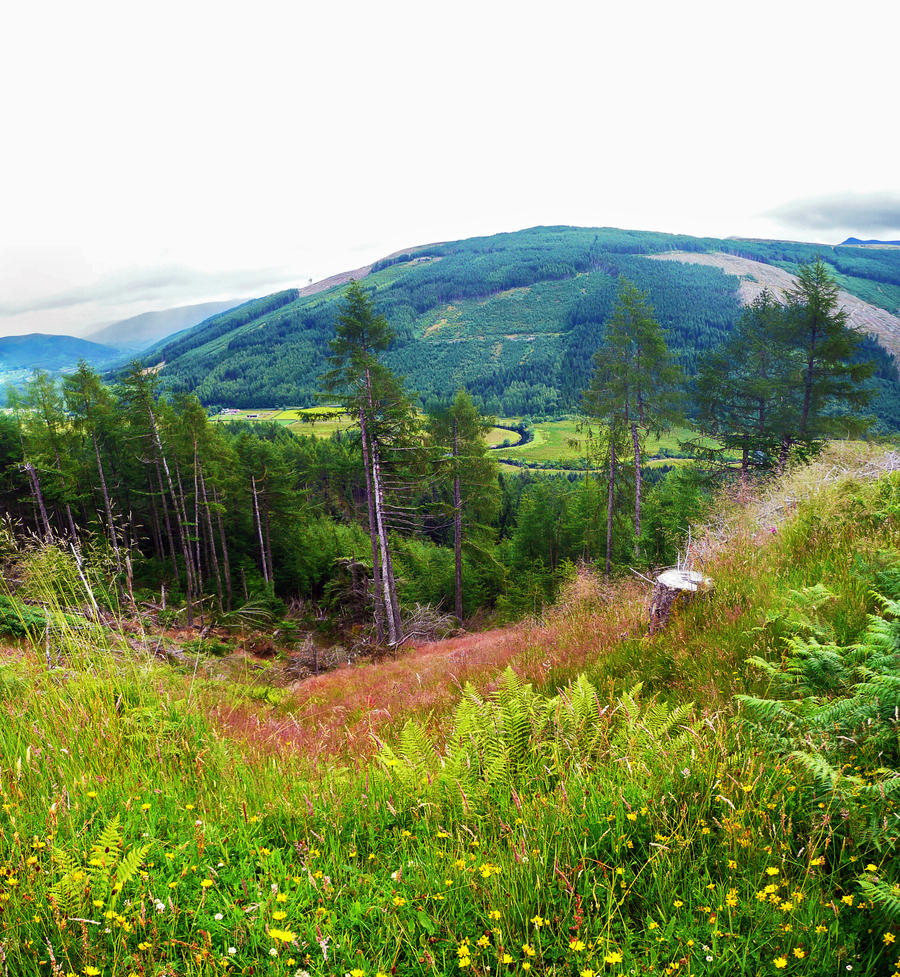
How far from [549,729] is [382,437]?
16443mm

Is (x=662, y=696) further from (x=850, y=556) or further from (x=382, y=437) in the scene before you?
(x=382, y=437)

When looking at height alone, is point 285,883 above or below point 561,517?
above

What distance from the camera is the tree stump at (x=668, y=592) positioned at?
5.21 metres

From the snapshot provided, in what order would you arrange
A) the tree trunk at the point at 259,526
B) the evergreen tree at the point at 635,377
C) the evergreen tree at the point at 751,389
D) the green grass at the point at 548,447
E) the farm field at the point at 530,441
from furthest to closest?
the green grass at the point at 548,447, the farm field at the point at 530,441, the tree trunk at the point at 259,526, the evergreen tree at the point at 635,377, the evergreen tree at the point at 751,389

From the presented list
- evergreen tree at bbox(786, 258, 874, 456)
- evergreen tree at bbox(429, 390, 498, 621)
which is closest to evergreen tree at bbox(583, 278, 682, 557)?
evergreen tree at bbox(786, 258, 874, 456)

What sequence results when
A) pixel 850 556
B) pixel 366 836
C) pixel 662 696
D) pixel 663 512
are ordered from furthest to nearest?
pixel 663 512
pixel 850 556
pixel 662 696
pixel 366 836

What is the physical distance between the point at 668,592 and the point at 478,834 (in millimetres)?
3939

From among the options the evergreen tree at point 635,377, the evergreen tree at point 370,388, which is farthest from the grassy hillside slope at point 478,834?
the evergreen tree at point 635,377

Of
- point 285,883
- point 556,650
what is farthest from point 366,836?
point 556,650

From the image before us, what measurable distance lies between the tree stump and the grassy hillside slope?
126 centimetres

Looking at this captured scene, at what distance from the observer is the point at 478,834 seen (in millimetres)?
2186

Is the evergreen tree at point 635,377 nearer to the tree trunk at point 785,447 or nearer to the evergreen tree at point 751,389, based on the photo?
the evergreen tree at point 751,389

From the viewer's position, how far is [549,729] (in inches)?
126

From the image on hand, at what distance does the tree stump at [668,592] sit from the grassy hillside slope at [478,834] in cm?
126
